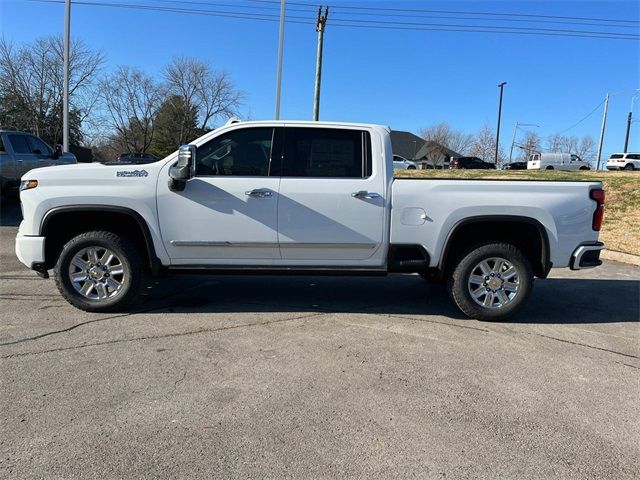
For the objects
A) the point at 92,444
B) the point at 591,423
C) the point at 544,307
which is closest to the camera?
the point at 92,444

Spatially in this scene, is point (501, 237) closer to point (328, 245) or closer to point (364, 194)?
point (364, 194)

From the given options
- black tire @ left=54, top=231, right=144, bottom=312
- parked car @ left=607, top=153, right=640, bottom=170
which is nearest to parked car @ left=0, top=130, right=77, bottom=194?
black tire @ left=54, top=231, right=144, bottom=312

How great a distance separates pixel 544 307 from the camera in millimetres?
5852

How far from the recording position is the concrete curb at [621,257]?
8.77 metres

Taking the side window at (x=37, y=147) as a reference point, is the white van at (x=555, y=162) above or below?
above

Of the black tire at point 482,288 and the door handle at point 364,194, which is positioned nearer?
the door handle at point 364,194

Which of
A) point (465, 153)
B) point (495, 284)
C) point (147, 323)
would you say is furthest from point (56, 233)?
point (465, 153)

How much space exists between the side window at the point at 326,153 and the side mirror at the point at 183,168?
915 millimetres

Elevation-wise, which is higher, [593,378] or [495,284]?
[495,284]

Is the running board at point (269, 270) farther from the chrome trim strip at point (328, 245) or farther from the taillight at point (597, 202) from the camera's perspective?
the taillight at point (597, 202)

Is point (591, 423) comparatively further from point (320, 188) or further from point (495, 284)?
point (320, 188)

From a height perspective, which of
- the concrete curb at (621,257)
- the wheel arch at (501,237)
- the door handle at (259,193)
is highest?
the door handle at (259,193)

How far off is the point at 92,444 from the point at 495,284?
398 cm

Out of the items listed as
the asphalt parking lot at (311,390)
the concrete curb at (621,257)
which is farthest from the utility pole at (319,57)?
the asphalt parking lot at (311,390)
